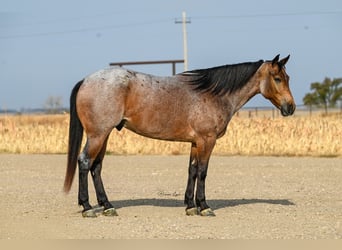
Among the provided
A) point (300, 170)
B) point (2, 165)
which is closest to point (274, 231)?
point (300, 170)

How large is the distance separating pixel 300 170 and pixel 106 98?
32.9ft

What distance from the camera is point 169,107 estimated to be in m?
11.4

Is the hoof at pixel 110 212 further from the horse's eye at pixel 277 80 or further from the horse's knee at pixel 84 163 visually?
the horse's eye at pixel 277 80

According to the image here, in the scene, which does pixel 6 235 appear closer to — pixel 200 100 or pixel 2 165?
pixel 200 100

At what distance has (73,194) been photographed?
14.4 meters

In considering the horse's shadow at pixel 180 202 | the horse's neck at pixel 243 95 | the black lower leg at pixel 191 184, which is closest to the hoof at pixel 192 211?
the black lower leg at pixel 191 184

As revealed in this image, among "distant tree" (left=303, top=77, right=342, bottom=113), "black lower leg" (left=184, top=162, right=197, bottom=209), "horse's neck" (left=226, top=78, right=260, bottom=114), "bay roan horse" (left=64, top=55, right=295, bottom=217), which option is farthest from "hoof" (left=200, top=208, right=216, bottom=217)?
"distant tree" (left=303, top=77, right=342, bottom=113)

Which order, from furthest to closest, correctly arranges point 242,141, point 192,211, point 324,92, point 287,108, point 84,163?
point 324,92 < point 242,141 < point 287,108 < point 192,211 < point 84,163

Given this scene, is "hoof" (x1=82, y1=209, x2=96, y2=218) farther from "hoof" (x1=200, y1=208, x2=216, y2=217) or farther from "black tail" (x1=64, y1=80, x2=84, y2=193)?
"hoof" (x1=200, y1=208, x2=216, y2=217)

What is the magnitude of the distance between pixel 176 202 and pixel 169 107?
250cm

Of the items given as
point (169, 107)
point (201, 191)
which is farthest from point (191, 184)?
point (169, 107)

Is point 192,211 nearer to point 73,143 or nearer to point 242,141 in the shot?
point 73,143

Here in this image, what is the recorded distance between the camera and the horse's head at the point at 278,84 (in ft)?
39.3

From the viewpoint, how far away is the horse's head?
39.3ft
